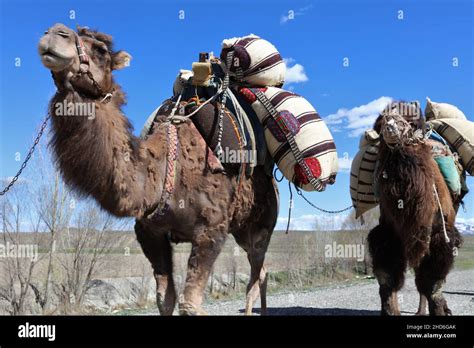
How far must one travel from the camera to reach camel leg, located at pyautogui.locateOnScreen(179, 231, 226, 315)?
4.52 meters

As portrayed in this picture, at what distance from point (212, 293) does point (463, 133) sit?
10.1 meters

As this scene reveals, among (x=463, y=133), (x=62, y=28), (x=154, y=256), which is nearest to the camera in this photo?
(x=62, y=28)

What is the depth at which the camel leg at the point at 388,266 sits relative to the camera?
6.43 meters

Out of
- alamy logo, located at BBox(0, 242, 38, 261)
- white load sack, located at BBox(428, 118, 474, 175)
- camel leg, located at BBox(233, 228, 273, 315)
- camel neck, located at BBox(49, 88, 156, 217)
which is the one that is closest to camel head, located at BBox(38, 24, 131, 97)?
camel neck, located at BBox(49, 88, 156, 217)

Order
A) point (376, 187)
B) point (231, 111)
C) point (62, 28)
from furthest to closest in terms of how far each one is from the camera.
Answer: point (376, 187), point (231, 111), point (62, 28)

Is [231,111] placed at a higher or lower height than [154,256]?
higher

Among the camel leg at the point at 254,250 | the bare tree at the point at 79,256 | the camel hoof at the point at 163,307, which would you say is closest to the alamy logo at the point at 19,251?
the bare tree at the point at 79,256

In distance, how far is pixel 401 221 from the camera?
6.30m

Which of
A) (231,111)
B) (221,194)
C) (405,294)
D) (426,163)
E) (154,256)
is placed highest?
(231,111)

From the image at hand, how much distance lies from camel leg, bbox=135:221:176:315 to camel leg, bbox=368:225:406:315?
2739 millimetres
